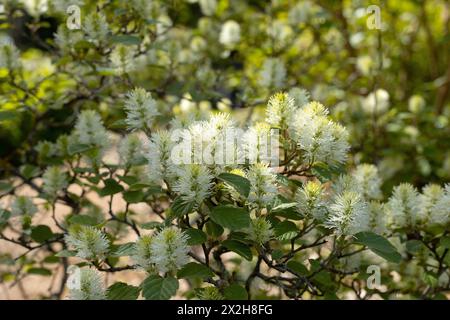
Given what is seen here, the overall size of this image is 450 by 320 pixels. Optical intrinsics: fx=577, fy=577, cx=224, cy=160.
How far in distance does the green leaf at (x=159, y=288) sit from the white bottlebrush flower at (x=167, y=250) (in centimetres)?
4

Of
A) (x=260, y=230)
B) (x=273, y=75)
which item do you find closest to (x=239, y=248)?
(x=260, y=230)

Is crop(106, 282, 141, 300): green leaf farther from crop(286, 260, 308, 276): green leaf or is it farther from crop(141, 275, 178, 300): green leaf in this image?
crop(286, 260, 308, 276): green leaf

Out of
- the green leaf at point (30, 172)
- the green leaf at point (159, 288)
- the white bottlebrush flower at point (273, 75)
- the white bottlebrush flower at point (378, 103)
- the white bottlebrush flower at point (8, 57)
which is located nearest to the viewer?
the green leaf at point (159, 288)

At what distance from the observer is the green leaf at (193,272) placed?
1.43m

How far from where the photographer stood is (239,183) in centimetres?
134

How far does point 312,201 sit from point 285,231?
123mm

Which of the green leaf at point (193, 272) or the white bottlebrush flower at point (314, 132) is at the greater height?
the white bottlebrush flower at point (314, 132)

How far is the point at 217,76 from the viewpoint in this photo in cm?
315

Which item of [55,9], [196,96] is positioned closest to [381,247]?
[196,96]

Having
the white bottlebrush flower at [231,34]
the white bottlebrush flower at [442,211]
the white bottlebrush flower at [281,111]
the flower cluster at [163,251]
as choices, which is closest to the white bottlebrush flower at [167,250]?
the flower cluster at [163,251]

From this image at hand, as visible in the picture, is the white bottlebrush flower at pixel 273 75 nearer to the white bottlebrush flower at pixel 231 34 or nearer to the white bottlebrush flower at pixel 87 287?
the white bottlebrush flower at pixel 231 34

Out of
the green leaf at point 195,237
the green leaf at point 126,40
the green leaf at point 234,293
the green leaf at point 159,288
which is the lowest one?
the green leaf at point 234,293

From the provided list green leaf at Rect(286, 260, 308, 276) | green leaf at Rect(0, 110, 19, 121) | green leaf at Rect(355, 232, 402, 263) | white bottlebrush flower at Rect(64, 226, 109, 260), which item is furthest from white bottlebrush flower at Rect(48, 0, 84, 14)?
green leaf at Rect(355, 232, 402, 263)
